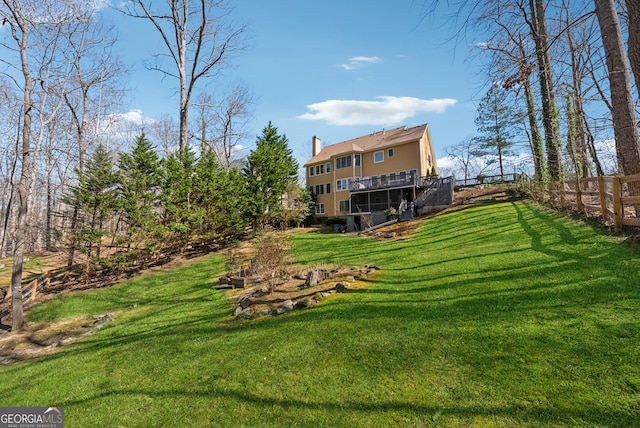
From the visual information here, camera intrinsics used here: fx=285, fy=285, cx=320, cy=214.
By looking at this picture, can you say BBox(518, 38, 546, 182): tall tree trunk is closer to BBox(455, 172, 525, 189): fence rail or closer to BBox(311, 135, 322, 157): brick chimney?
BBox(455, 172, 525, 189): fence rail

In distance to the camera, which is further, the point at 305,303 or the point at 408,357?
the point at 305,303

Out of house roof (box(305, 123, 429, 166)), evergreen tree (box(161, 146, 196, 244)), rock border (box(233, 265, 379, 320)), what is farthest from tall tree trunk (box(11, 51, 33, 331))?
house roof (box(305, 123, 429, 166))

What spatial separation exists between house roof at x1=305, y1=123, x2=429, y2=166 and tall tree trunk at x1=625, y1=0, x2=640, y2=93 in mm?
19819

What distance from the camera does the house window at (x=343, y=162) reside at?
28.3 m

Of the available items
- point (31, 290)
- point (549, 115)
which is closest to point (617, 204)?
point (549, 115)

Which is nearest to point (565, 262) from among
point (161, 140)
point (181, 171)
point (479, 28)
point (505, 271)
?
point (505, 271)

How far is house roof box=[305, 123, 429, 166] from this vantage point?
2548 centimetres

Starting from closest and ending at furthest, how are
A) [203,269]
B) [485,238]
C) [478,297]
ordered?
[478,297]
[485,238]
[203,269]

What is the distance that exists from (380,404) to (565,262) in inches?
179

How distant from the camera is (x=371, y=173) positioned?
1067 inches

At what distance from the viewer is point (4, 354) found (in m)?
7.09

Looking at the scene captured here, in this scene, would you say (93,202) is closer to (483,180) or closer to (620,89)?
(620,89)

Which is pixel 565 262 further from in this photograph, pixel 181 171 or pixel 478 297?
Result: pixel 181 171

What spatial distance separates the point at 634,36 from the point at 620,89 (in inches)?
48.2
